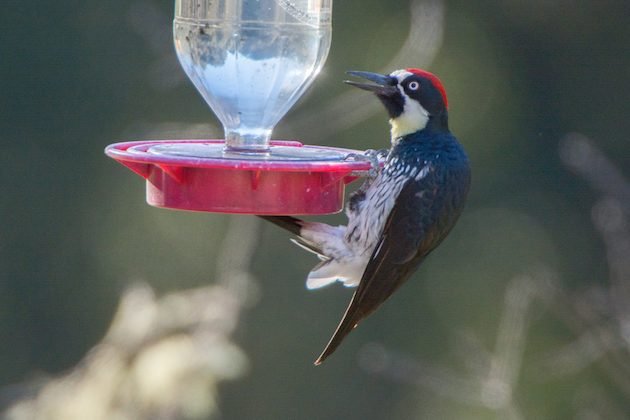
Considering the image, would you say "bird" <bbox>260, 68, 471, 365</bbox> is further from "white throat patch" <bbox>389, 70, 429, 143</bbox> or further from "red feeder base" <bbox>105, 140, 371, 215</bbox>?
"red feeder base" <bbox>105, 140, 371, 215</bbox>

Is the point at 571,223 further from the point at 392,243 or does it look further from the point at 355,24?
the point at 392,243

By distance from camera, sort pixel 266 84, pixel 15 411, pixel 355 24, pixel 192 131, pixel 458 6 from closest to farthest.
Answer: pixel 266 84 → pixel 15 411 → pixel 192 131 → pixel 355 24 → pixel 458 6

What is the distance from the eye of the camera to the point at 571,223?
35.6 feet

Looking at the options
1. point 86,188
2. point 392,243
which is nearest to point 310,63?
point 392,243

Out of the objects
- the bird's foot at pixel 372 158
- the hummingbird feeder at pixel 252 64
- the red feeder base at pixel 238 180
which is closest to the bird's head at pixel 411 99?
the bird's foot at pixel 372 158

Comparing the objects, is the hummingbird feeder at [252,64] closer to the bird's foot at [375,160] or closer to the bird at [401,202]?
the bird's foot at [375,160]

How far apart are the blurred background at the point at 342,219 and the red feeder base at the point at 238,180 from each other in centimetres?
537

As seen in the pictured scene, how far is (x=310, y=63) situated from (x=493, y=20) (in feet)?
20.6

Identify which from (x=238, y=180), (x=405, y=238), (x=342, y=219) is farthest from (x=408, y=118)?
(x=342, y=219)

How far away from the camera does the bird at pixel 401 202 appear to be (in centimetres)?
506

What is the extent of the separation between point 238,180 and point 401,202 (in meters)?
1.11

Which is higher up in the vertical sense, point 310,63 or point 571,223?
point 310,63

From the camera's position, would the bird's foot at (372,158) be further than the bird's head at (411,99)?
No

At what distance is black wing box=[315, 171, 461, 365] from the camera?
4984mm
